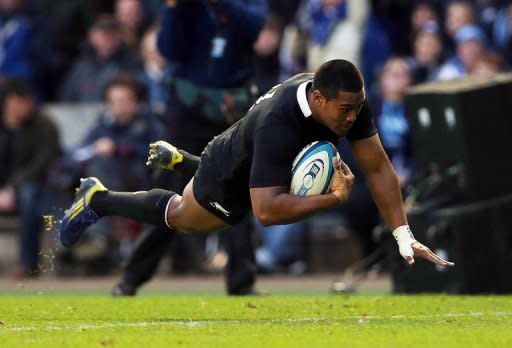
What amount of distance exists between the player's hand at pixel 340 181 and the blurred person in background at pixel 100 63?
914 cm

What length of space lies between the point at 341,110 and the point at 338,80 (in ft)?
0.59

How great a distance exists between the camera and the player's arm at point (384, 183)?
947 centimetres

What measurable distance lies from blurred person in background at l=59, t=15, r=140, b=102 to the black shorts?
8193 millimetres

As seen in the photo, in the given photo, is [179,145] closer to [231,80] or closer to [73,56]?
[231,80]

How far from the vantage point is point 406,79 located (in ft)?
52.3

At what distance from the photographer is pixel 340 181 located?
8734 mm

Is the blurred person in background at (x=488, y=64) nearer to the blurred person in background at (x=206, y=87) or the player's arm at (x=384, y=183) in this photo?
the blurred person in background at (x=206, y=87)

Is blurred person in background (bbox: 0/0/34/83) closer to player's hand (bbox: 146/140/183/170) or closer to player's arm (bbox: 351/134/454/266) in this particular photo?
player's hand (bbox: 146/140/183/170)

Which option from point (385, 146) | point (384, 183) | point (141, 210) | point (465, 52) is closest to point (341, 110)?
point (384, 183)

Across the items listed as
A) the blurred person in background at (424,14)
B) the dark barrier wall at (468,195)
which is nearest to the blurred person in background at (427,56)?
the blurred person in background at (424,14)

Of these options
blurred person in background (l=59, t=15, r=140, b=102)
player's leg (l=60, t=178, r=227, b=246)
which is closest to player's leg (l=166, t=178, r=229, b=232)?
player's leg (l=60, t=178, r=227, b=246)

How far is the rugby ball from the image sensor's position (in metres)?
8.76

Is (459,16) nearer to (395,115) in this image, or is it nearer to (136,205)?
(395,115)

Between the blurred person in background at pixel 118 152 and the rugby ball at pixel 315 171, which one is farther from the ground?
the rugby ball at pixel 315 171
